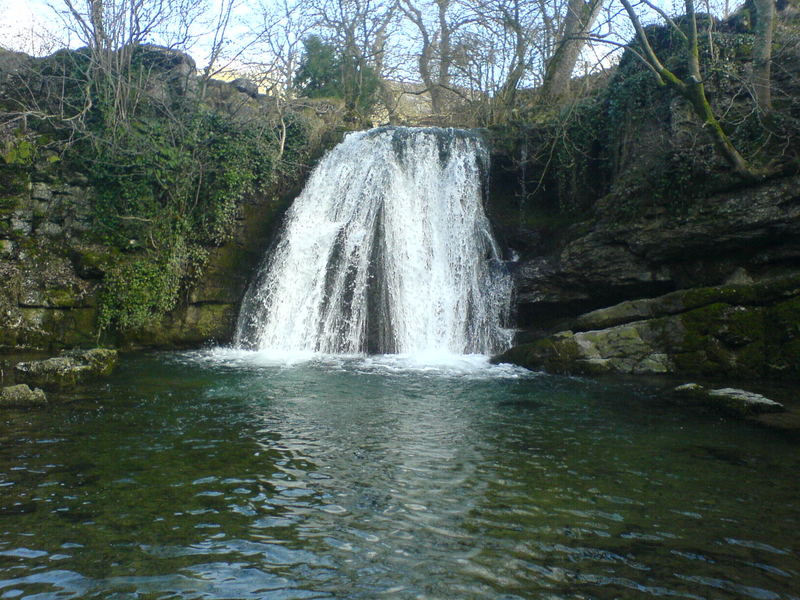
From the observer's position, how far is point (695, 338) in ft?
30.1

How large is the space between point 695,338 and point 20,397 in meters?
9.70

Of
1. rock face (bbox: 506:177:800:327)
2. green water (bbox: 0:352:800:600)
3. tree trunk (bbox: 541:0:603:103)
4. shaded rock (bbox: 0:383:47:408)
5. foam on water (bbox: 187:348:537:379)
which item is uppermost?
tree trunk (bbox: 541:0:603:103)

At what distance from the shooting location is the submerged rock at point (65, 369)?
8086 mm

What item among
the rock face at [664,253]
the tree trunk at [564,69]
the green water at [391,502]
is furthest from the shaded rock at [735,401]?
the tree trunk at [564,69]

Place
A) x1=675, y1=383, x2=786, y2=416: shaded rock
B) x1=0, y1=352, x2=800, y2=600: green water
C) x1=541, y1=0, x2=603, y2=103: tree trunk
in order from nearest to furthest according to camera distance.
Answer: x1=0, y1=352, x2=800, y2=600: green water → x1=675, y1=383, x2=786, y2=416: shaded rock → x1=541, y1=0, x2=603, y2=103: tree trunk

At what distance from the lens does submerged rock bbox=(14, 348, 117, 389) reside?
809cm

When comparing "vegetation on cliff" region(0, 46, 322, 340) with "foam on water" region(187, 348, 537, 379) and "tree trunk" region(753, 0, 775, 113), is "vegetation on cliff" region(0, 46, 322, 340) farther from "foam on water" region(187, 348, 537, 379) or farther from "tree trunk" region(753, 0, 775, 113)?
"tree trunk" region(753, 0, 775, 113)

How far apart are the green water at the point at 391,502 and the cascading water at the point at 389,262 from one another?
5387 millimetres

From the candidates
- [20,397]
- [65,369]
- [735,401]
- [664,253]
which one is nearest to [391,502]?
[735,401]

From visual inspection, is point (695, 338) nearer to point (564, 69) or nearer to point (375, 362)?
point (375, 362)

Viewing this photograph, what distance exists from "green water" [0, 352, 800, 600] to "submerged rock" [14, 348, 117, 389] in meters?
1.27

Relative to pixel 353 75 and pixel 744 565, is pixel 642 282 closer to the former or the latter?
pixel 744 565

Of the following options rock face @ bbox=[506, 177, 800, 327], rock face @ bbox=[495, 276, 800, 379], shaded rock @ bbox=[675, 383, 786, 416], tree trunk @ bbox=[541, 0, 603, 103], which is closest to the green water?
shaded rock @ bbox=[675, 383, 786, 416]

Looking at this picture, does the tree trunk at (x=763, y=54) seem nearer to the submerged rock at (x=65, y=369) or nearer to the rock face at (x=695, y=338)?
the rock face at (x=695, y=338)
